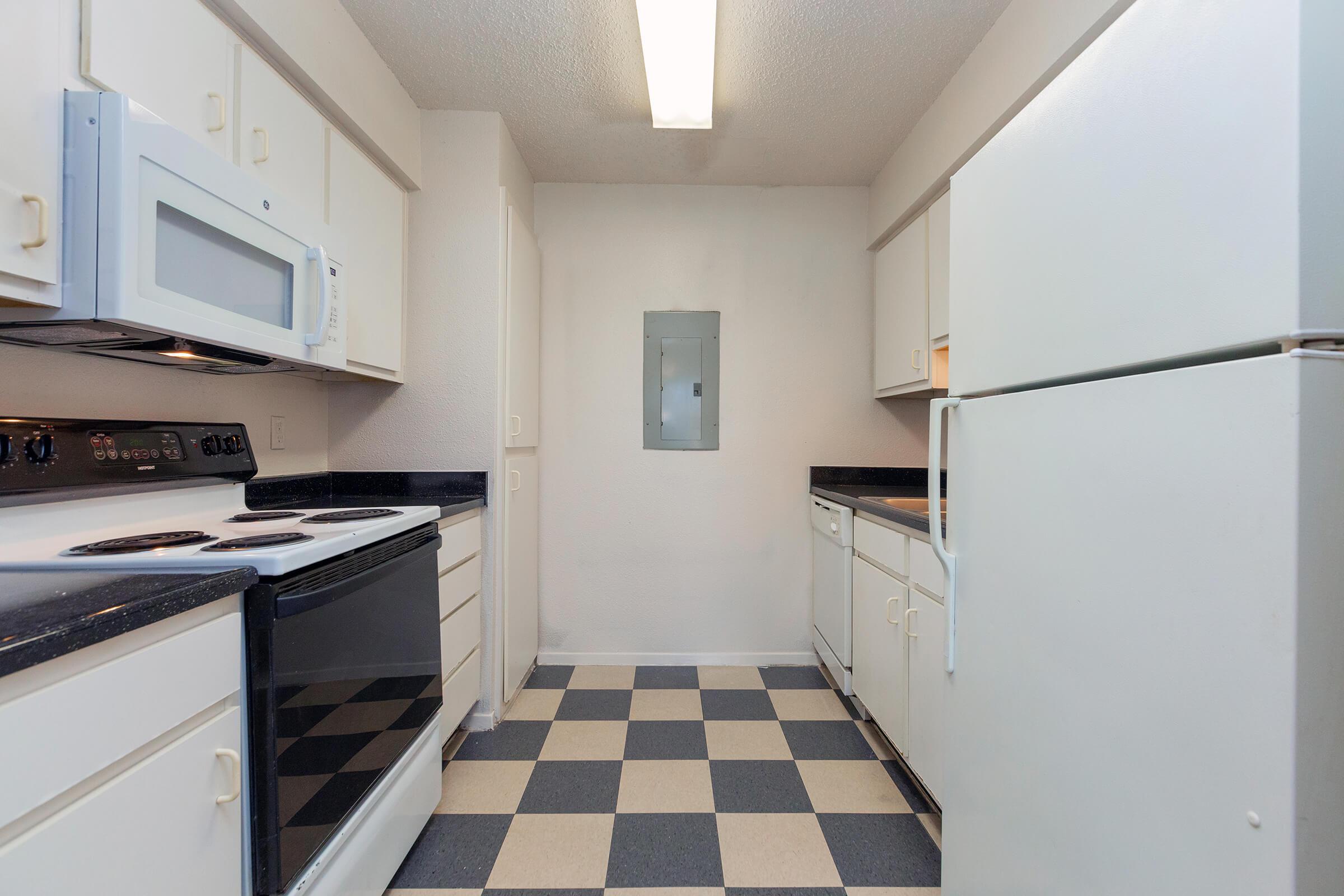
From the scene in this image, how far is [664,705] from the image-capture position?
2.44 metres

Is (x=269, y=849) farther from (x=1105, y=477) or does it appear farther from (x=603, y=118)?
(x=603, y=118)

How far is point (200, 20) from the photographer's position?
49.7 inches

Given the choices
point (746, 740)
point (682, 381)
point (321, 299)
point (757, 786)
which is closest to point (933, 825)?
point (757, 786)

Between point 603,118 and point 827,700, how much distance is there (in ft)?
8.33

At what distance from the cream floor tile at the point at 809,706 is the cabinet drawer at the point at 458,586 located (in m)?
1.29

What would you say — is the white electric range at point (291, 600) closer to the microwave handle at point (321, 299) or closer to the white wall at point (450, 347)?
the microwave handle at point (321, 299)

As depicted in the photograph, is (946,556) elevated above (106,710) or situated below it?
above

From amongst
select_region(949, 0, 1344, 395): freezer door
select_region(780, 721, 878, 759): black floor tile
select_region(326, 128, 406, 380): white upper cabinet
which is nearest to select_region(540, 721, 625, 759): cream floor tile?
select_region(780, 721, 878, 759): black floor tile

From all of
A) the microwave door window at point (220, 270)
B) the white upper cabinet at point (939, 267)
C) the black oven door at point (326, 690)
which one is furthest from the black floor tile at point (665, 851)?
the white upper cabinet at point (939, 267)

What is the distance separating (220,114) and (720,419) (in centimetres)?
212

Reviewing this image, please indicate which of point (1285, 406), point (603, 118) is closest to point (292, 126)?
point (603, 118)

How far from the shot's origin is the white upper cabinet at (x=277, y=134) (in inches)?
54.8

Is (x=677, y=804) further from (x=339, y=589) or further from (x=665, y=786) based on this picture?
(x=339, y=589)

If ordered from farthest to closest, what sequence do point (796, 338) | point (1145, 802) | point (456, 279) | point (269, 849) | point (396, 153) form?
point (796, 338) < point (456, 279) < point (396, 153) < point (269, 849) < point (1145, 802)
